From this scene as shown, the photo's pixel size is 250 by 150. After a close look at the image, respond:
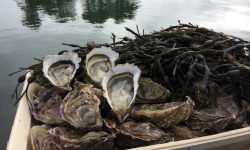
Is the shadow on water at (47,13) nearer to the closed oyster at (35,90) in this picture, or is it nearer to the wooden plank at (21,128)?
the closed oyster at (35,90)

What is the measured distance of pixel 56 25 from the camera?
4.09m

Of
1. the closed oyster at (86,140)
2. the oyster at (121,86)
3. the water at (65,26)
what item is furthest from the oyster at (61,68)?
the water at (65,26)

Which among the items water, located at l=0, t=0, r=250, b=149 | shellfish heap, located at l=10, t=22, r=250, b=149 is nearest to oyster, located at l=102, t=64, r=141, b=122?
shellfish heap, located at l=10, t=22, r=250, b=149

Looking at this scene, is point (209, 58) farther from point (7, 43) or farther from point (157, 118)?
point (7, 43)

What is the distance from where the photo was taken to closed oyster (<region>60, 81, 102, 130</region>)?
86 centimetres

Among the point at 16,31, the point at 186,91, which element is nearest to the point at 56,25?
the point at 16,31

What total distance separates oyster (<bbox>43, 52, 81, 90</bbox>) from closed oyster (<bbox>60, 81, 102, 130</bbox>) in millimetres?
173

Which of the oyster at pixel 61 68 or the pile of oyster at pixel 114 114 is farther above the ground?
the oyster at pixel 61 68

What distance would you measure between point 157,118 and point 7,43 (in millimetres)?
3083

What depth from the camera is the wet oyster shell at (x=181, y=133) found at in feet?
3.00

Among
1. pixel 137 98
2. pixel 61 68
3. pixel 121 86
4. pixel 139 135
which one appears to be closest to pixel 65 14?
pixel 61 68

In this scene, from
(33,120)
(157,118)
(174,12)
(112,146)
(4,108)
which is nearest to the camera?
(112,146)

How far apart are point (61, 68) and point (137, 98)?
593mm

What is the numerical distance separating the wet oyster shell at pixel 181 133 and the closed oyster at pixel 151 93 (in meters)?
0.18
